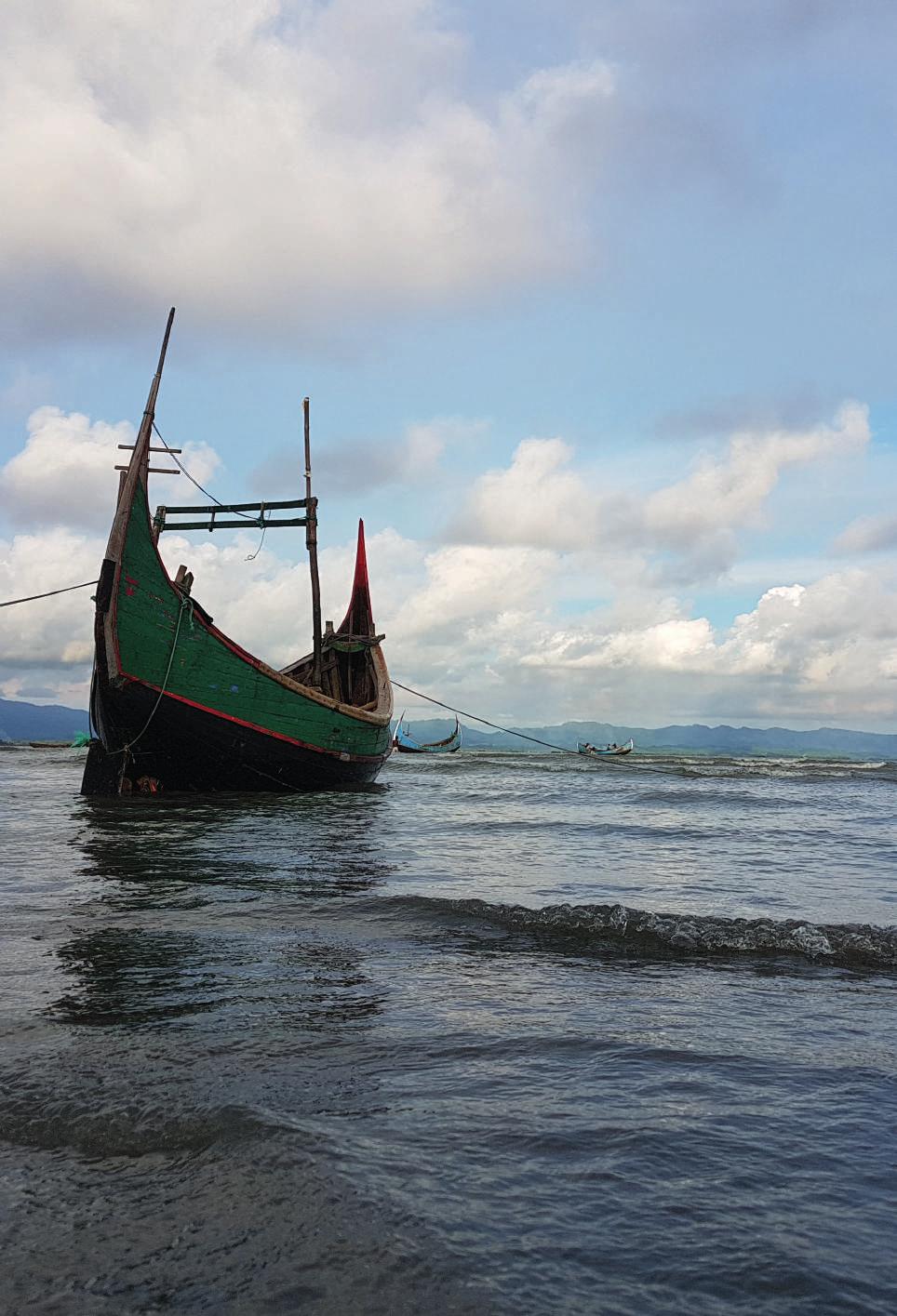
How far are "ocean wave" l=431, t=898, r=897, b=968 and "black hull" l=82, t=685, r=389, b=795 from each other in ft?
38.5

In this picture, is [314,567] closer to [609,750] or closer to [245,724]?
[245,724]

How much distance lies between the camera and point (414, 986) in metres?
4.57

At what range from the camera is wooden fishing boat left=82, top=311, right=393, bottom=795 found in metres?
16.5

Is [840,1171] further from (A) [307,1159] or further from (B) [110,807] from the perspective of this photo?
(B) [110,807]

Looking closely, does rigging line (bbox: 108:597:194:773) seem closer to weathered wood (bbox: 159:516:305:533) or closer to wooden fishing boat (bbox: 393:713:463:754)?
weathered wood (bbox: 159:516:305:533)

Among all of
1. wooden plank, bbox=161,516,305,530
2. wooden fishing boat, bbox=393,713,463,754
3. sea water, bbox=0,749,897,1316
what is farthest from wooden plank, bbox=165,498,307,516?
wooden fishing boat, bbox=393,713,463,754

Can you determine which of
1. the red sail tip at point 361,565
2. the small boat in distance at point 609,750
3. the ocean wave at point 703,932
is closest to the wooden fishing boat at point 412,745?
the small boat in distance at point 609,750

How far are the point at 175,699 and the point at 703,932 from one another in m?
13.1

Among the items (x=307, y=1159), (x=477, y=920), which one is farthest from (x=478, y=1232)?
(x=477, y=920)

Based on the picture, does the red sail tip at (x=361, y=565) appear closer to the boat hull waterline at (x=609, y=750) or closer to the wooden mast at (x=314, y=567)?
the wooden mast at (x=314, y=567)

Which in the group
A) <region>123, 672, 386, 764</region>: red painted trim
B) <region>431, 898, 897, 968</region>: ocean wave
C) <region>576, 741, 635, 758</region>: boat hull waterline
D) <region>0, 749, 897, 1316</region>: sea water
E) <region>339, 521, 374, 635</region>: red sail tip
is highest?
<region>339, 521, 374, 635</region>: red sail tip

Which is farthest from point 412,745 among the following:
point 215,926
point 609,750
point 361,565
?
point 215,926

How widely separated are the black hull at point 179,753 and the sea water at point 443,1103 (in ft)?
32.3

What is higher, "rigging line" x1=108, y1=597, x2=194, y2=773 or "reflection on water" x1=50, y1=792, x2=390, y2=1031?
"rigging line" x1=108, y1=597, x2=194, y2=773
